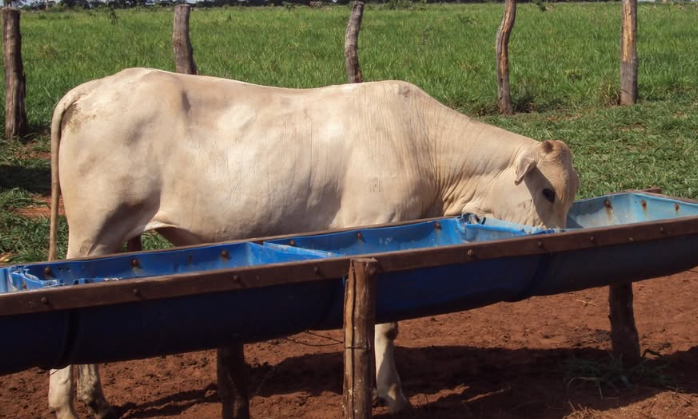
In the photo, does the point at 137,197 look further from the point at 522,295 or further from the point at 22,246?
the point at 22,246

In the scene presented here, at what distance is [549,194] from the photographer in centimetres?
500

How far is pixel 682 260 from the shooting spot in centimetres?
458

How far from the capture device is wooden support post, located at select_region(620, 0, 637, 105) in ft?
44.8

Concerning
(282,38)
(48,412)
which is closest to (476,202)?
(48,412)

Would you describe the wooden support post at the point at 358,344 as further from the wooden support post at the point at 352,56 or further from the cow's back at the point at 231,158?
the wooden support post at the point at 352,56

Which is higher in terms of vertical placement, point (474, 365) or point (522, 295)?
point (522, 295)

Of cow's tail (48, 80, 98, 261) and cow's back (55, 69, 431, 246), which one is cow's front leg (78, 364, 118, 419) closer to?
cow's tail (48, 80, 98, 261)

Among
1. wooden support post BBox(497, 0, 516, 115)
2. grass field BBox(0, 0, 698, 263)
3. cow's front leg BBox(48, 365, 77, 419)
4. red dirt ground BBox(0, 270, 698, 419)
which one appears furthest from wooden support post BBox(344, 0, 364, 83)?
cow's front leg BBox(48, 365, 77, 419)

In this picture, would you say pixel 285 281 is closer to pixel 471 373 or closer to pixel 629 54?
pixel 471 373

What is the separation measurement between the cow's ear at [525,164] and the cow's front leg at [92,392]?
248cm

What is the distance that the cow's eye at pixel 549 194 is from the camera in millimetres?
4988

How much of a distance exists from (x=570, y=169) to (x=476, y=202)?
1.83 ft

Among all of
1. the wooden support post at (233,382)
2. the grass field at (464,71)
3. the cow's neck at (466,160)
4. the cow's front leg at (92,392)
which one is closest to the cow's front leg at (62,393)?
the cow's front leg at (92,392)

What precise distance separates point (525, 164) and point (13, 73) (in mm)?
7676
